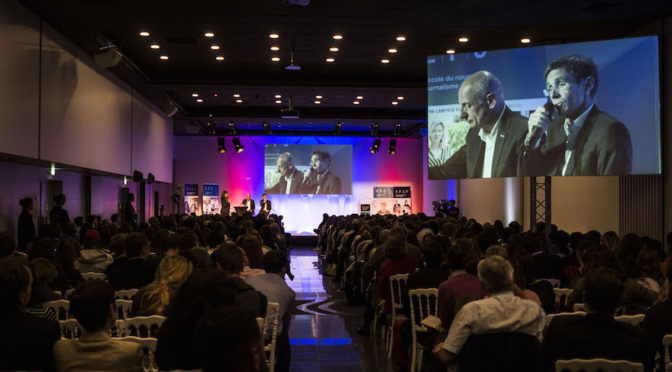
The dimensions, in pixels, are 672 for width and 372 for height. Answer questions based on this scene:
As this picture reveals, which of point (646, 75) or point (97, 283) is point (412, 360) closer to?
point (97, 283)

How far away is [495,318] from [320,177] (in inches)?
787

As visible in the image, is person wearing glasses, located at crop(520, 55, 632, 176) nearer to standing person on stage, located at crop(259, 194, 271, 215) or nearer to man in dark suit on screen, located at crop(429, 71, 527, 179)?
man in dark suit on screen, located at crop(429, 71, 527, 179)

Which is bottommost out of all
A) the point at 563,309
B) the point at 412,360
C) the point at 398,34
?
the point at 412,360

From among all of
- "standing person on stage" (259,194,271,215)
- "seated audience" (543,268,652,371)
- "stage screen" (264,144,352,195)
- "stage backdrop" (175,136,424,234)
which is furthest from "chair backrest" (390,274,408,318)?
"stage backdrop" (175,136,424,234)

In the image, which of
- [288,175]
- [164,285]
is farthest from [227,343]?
[288,175]

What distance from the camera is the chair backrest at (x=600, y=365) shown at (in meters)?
2.67

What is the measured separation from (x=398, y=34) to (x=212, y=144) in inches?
542

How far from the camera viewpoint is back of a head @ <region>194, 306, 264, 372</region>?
166 cm

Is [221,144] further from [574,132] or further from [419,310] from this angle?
[419,310]

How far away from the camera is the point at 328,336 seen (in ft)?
23.4

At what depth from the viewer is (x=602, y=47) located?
9312 mm

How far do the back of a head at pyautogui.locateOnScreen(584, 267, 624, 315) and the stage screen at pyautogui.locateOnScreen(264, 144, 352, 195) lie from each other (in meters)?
20.0

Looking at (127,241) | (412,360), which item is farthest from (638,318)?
(127,241)

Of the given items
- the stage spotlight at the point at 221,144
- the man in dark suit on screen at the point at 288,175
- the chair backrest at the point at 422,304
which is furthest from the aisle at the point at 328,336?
the stage spotlight at the point at 221,144
